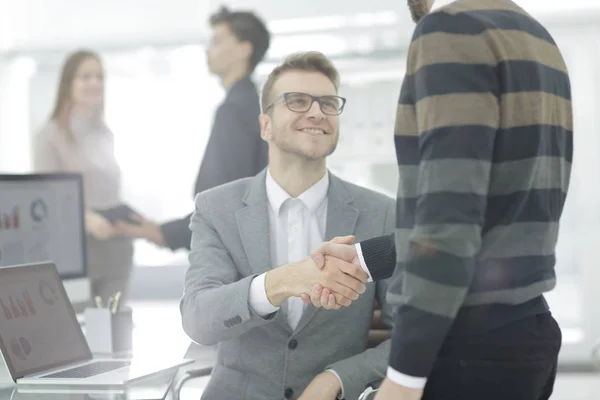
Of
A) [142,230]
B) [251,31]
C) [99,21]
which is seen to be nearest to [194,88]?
[99,21]

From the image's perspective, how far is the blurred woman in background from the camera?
Answer: 3764mm

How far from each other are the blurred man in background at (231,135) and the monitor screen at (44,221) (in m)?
0.42

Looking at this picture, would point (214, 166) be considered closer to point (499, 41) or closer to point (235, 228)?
point (235, 228)

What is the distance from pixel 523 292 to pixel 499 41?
1.29 feet

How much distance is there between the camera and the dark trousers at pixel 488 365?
1293 millimetres

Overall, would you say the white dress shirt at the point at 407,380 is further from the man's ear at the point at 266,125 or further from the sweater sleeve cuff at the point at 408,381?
the man's ear at the point at 266,125

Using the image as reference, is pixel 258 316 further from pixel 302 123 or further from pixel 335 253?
pixel 302 123

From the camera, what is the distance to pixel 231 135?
3.17 m

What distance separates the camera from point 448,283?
1210mm

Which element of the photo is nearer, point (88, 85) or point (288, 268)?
point (288, 268)

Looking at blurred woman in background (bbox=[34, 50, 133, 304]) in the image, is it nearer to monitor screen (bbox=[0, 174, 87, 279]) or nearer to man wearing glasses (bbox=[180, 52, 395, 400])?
monitor screen (bbox=[0, 174, 87, 279])

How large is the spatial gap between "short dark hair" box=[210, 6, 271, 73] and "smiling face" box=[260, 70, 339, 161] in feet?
3.68

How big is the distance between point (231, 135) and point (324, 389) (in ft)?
4.67

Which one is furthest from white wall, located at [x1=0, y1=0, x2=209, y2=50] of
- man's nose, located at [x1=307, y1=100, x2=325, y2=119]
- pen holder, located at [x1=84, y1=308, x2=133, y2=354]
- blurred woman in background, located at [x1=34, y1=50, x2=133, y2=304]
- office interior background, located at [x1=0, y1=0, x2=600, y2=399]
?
pen holder, located at [x1=84, y1=308, x2=133, y2=354]
